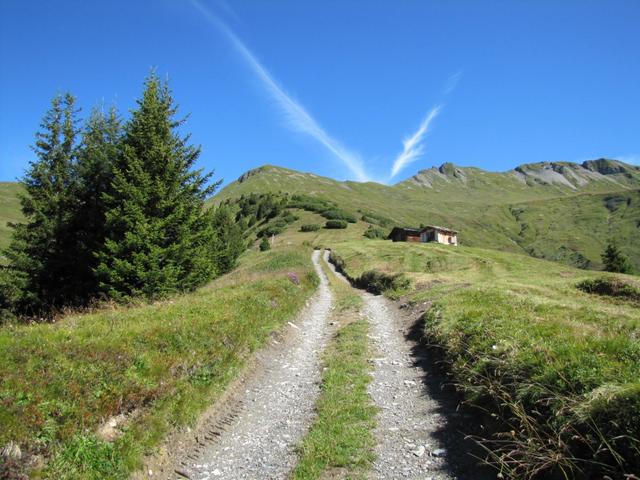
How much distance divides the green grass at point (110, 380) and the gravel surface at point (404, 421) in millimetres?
4242

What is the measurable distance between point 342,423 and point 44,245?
31.8 metres

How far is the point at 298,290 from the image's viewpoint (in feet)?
87.3

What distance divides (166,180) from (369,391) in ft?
73.9

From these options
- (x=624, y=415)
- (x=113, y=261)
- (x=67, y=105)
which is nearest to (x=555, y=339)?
(x=624, y=415)

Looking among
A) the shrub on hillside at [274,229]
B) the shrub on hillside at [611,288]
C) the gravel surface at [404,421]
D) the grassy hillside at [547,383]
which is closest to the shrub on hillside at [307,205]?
the shrub on hillside at [274,229]

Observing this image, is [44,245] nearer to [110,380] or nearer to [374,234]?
[110,380]

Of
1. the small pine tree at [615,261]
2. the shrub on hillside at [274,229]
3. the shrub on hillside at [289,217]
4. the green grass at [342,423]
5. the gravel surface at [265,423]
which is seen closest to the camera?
the green grass at [342,423]

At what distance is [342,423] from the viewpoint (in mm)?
9086

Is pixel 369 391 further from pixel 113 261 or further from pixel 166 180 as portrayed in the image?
pixel 166 180

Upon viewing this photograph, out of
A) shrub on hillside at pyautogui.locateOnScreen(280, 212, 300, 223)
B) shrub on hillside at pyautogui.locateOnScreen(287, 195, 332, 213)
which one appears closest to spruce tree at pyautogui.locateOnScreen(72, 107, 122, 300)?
shrub on hillside at pyautogui.locateOnScreen(280, 212, 300, 223)

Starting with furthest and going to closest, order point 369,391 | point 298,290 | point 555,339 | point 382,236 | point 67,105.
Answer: point 382,236, point 67,105, point 298,290, point 369,391, point 555,339

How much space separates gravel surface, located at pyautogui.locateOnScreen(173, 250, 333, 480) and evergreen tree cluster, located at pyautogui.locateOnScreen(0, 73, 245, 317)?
39.5 feet

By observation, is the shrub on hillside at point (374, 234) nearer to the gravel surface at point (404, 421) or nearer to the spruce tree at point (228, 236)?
the spruce tree at point (228, 236)

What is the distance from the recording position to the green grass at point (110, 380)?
6.71 m
